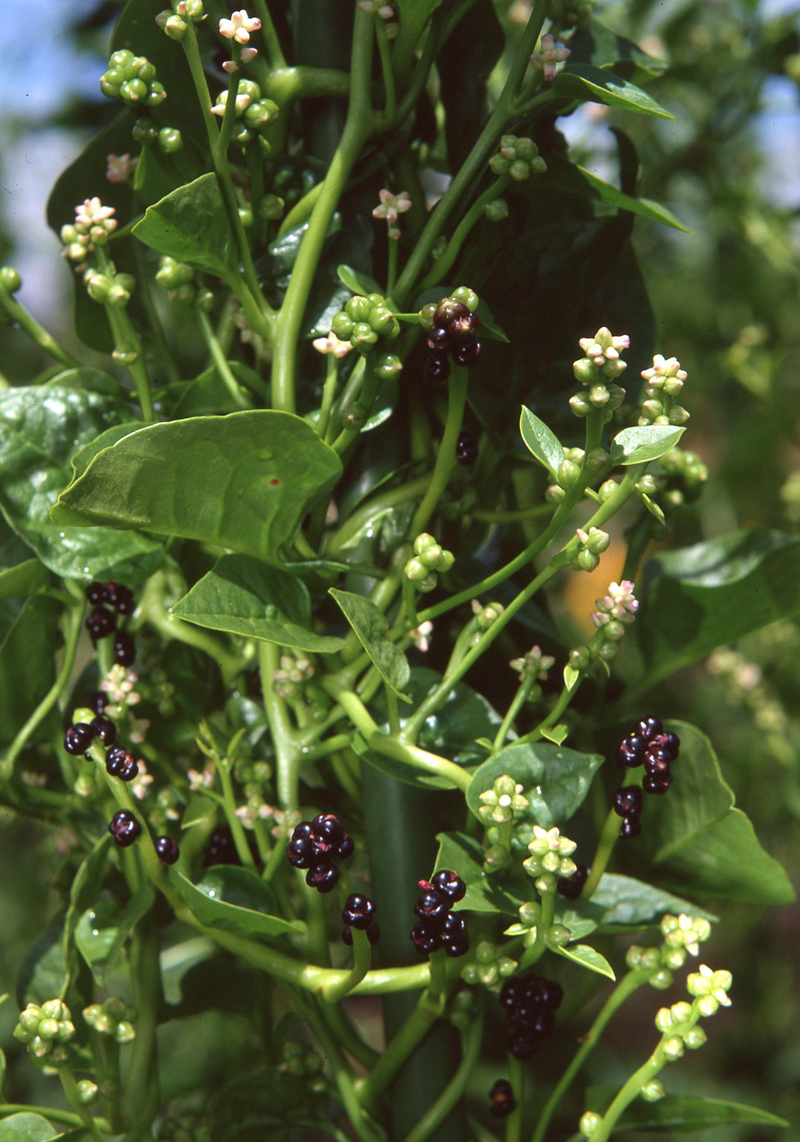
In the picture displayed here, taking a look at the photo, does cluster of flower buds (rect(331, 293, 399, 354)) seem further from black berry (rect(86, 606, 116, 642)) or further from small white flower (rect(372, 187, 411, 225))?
black berry (rect(86, 606, 116, 642))

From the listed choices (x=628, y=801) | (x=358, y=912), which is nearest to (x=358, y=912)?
(x=358, y=912)

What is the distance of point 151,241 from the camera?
345 millimetres

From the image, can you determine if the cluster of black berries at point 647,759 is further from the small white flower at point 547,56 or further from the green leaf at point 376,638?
the small white flower at point 547,56

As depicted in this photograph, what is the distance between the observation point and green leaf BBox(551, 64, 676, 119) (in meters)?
0.34

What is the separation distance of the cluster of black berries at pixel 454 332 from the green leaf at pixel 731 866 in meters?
0.22

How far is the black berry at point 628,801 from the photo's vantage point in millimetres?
376

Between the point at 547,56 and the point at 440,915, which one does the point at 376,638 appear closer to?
the point at 440,915

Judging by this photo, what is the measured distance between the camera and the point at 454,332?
1.08 feet

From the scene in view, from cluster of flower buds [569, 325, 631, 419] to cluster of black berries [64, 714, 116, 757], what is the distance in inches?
8.5

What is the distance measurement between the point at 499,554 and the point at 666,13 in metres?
0.91

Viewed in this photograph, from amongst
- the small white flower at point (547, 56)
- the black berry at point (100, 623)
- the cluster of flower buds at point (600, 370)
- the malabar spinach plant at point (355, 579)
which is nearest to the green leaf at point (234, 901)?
the malabar spinach plant at point (355, 579)

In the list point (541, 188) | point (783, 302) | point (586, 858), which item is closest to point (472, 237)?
point (541, 188)

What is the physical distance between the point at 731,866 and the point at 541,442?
228mm

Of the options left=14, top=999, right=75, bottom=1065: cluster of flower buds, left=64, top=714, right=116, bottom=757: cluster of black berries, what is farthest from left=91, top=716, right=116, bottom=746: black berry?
left=14, top=999, right=75, bottom=1065: cluster of flower buds
